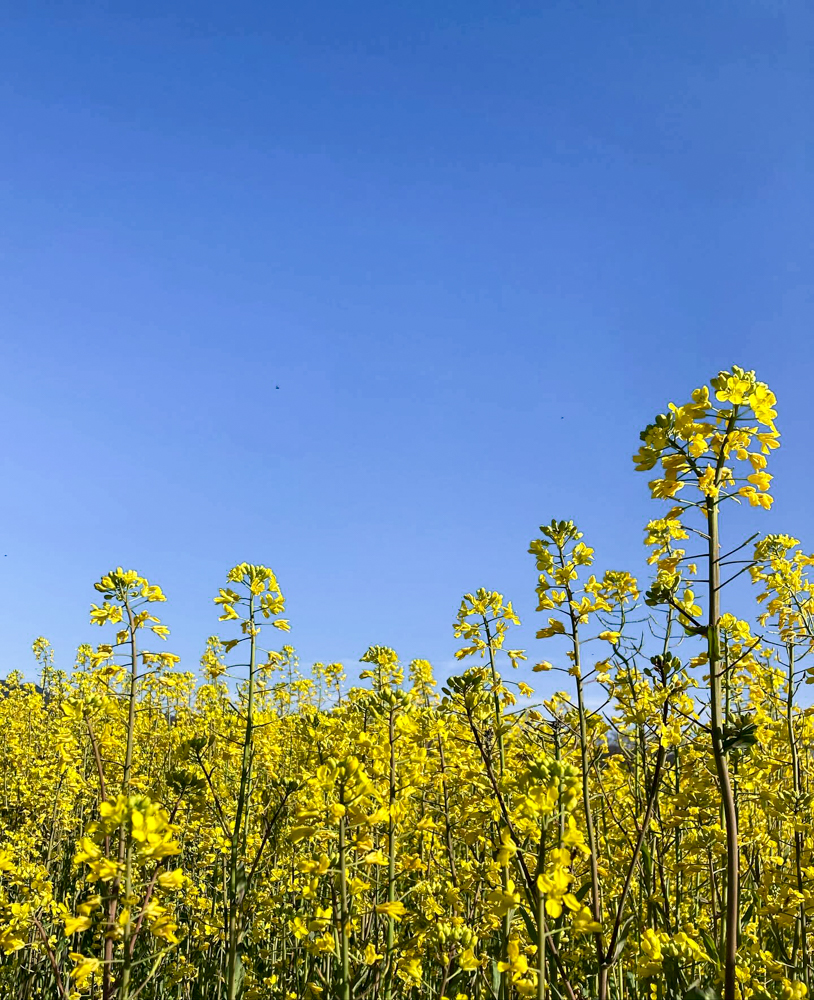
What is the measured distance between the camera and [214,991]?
18.8 feet

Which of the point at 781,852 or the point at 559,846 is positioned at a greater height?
the point at 559,846

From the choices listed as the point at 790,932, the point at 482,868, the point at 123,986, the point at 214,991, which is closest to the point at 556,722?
the point at 482,868

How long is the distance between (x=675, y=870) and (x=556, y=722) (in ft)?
4.70

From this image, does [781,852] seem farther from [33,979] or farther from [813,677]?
[33,979]

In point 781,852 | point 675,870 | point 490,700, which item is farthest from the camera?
point 781,852

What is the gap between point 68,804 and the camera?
7.79 metres

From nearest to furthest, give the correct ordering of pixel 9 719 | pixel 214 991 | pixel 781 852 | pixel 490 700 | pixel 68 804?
pixel 490 700 < pixel 214 991 < pixel 781 852 < pixel 68 804 < pixel 9 719

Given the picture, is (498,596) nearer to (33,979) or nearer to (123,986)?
(123,986)

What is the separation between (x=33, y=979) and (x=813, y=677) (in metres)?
6.69

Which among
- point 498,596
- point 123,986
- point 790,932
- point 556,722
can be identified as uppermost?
point 498,596

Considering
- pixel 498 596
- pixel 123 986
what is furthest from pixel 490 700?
pixel 123 986

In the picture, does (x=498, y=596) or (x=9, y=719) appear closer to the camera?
(x=498, y=596)

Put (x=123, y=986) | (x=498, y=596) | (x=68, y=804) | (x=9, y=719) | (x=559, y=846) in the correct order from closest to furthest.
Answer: (x=559, y=846)
(x=123, y=986)
(x=498, y=596)
(x=68, y=804)
(x=9, y=719)

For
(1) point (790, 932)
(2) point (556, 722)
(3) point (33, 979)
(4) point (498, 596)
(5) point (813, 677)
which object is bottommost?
(3) point (33, 979)
